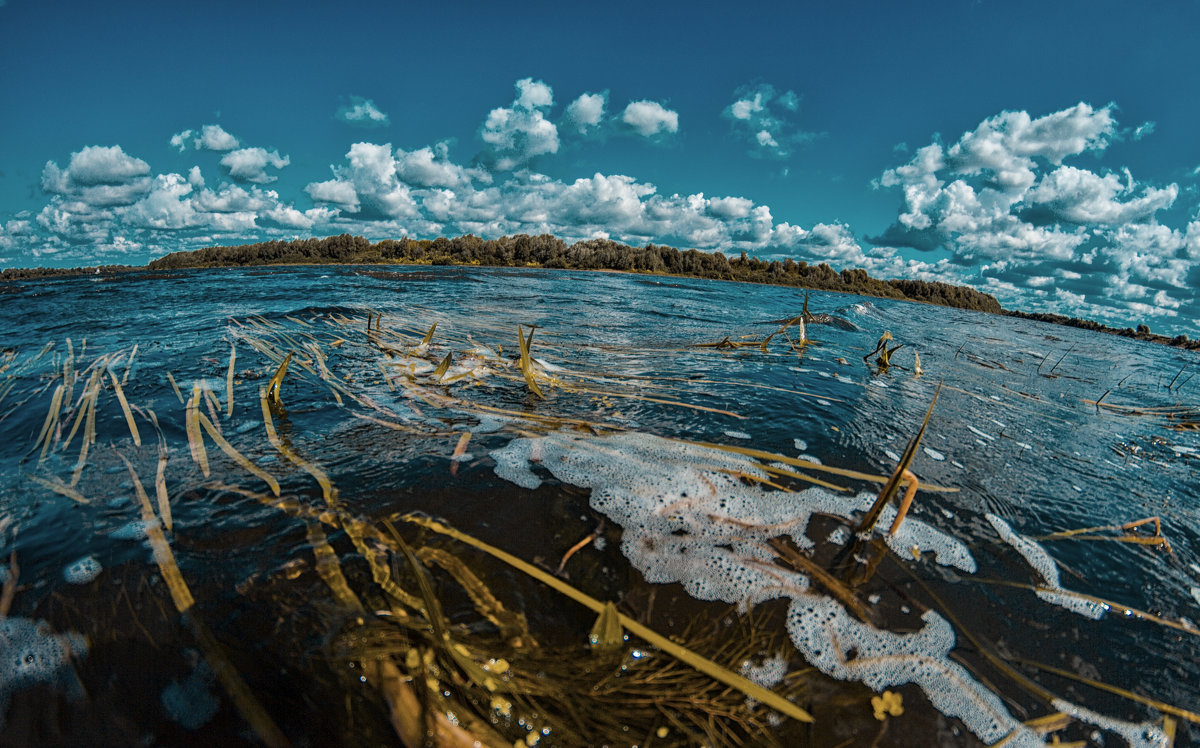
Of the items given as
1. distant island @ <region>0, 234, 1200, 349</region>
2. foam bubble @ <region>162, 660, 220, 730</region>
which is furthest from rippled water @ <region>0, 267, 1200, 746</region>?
distant island @ <region>0, 234, 1200, 349</region>

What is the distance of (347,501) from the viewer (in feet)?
6.89

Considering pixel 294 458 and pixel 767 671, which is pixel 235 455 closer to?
pixel 294 458

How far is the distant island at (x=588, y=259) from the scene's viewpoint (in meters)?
55.2

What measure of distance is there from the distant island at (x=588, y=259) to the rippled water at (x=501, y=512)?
2053 inches

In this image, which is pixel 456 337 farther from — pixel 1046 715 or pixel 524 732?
pixel 1046 715

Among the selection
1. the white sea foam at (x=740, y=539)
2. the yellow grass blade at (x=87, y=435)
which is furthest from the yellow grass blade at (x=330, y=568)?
the yellow grass blade at (x=87, y=435)

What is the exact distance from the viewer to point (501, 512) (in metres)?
2.14

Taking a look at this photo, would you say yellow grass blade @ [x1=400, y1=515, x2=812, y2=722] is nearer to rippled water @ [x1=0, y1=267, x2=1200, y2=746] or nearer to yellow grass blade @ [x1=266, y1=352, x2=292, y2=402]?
rippled water @ [x1=0, y1=267, x2=1200, y2=746]

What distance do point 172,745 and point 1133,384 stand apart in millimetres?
14514

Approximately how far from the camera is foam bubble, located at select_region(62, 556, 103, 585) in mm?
1599

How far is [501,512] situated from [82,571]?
1.58 metres

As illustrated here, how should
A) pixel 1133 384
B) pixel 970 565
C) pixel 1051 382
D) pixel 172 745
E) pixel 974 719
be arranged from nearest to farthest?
pixel 172 745 < pixel 974 719 < pixel 970 565 < pixel 1051 382 < pixel 1133 384

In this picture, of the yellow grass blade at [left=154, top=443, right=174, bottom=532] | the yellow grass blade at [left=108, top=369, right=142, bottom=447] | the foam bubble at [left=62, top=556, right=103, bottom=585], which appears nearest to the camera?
the foam bubble at [left=62, top=556, right=103, bottom=585]

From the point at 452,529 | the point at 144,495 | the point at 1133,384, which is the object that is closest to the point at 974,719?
the point at 452,529
